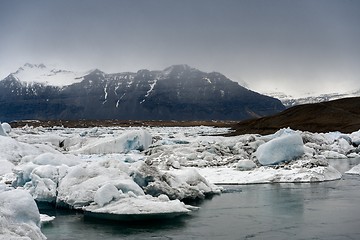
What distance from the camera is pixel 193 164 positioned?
2395cm

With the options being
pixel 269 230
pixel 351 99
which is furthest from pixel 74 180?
pixel 351 99

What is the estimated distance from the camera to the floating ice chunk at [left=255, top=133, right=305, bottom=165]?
2188 cm

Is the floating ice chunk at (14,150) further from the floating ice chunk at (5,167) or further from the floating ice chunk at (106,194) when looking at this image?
the floating ice chunk at (106,194)

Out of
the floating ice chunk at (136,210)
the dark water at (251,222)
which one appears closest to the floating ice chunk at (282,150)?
the dark water at (251,222)

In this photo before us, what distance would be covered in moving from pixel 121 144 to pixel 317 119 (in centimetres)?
3795

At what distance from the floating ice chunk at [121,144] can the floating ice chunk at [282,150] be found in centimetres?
1137

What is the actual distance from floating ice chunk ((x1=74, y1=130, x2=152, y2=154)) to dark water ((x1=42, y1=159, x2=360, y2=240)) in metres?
15.9

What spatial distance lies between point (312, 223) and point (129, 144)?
68.9 feet

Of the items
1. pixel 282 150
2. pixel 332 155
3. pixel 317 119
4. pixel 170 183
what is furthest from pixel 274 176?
pixel 317 119

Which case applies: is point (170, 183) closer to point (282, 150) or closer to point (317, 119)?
point (282, 150)

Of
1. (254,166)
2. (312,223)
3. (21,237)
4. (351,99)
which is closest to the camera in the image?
(21,237)

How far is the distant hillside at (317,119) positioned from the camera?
55.9 metres

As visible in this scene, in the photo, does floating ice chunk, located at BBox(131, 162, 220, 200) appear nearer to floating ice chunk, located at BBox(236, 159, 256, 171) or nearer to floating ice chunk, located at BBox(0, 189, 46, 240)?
floating ice chunk, located at BBox(236, 159, 256, 171)

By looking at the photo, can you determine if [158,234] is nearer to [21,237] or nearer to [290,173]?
[21,237]
